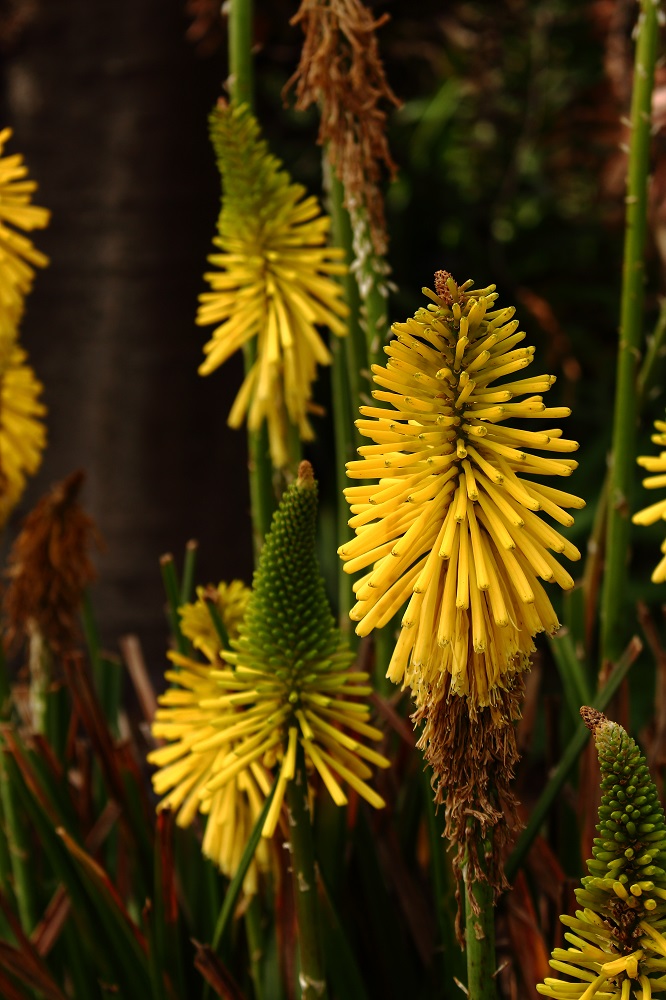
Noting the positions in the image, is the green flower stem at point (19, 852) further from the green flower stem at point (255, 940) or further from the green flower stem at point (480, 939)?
the green flower stem at point (480, 939)

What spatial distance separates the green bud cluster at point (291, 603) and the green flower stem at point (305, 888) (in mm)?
116

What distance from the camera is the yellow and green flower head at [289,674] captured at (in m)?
1.00

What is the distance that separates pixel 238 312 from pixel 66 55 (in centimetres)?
193

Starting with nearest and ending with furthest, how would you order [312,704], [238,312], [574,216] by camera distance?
[312,704] → [238,312] → [574,216]

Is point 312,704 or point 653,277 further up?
point 653,277

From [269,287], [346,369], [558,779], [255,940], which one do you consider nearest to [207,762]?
[255,940]

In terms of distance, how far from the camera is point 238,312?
1.36m

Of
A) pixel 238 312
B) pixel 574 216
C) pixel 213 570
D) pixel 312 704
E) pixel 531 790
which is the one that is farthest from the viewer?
pixel 574 216

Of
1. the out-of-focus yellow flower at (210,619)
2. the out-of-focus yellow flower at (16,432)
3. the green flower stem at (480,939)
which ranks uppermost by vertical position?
the out-of-focus yellow flower at (16,432)

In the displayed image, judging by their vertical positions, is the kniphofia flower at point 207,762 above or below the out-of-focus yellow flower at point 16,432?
below

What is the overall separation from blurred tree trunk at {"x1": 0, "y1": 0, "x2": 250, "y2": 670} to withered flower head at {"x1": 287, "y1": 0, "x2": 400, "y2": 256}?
5.09 ft

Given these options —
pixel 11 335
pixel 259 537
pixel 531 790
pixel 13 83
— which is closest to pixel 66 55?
pixel 13 83

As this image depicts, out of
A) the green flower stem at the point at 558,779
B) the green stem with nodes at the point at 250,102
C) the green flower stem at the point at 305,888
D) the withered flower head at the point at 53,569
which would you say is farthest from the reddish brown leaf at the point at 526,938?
the withered flower head at the point at 53,569

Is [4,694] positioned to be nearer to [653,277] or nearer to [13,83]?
[13,83]
